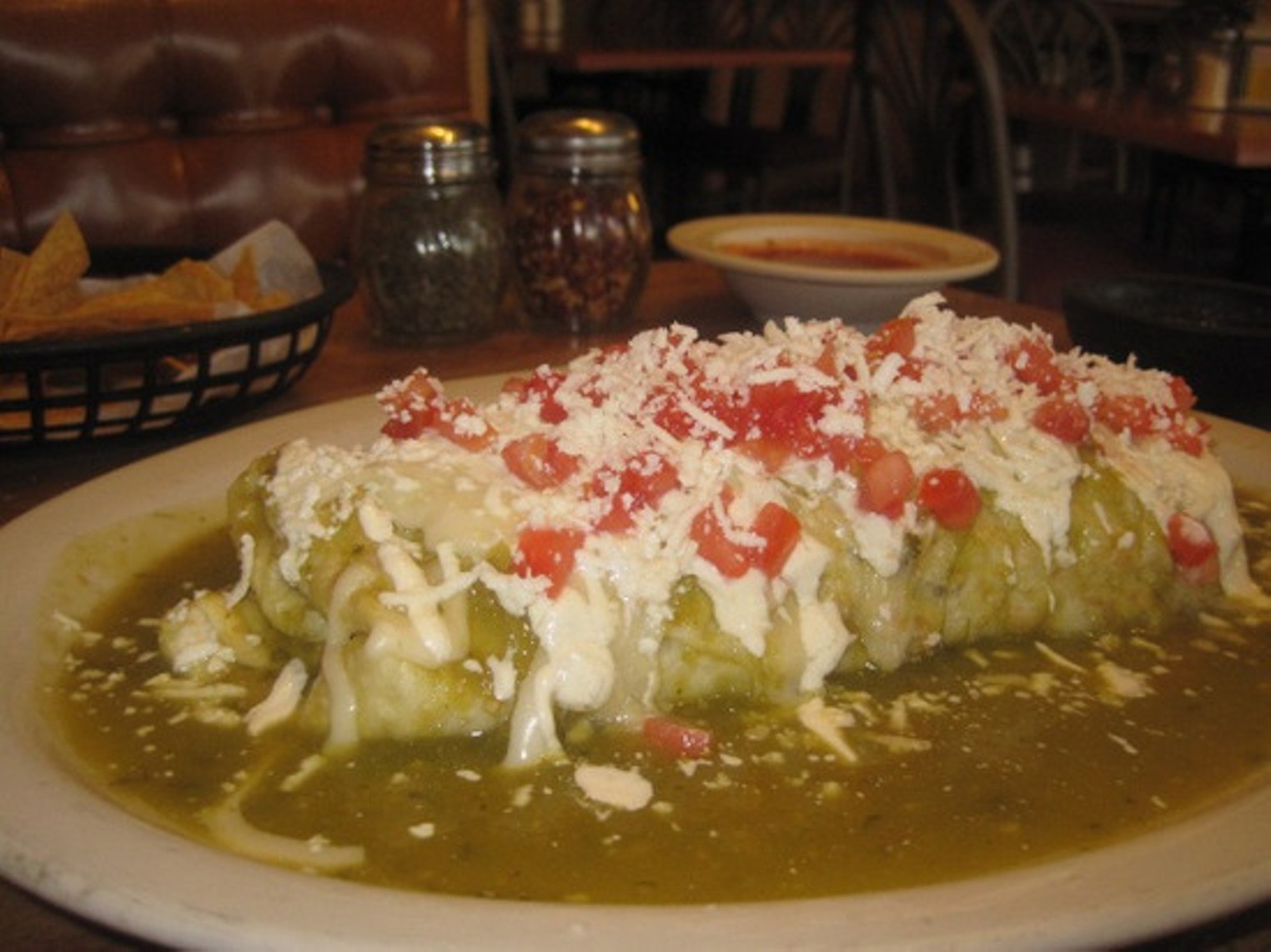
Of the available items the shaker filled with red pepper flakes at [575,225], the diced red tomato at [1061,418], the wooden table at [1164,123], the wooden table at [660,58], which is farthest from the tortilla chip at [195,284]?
the wooden table at [660,58]

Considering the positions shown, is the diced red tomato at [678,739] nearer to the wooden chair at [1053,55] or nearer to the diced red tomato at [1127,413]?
the diced red tomato at [1127,413]

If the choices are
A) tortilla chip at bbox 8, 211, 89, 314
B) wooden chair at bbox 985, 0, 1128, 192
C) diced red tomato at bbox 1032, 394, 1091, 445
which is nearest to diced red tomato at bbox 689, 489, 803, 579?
diced red tomato at bbox 1032, 394, 1091, 445

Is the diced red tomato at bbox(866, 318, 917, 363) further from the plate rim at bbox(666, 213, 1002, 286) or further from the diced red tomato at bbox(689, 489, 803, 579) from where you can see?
the plate rim at bbox(666, 213, 1002, 286)

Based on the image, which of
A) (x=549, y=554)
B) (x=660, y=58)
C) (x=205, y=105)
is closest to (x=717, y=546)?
(x=549, y=554)

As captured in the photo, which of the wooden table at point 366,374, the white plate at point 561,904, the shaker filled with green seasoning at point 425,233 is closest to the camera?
the white plate at point 561,904

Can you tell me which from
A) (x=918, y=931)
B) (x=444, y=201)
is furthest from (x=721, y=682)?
(x=444, y=201)

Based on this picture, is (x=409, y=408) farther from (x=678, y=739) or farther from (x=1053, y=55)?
(x=1053, y=55)
